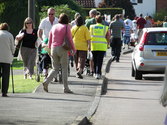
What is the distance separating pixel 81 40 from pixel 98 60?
71cm

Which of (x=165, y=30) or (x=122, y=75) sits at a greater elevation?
(x=165, y=30)

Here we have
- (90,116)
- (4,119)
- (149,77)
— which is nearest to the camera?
(4,119)

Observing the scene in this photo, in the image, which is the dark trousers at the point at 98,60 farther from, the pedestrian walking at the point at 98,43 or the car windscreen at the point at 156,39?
the car windscreen at the point at 156,39

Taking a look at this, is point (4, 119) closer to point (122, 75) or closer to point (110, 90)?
point (110, 90)

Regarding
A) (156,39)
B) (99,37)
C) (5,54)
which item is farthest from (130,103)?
(156,39)

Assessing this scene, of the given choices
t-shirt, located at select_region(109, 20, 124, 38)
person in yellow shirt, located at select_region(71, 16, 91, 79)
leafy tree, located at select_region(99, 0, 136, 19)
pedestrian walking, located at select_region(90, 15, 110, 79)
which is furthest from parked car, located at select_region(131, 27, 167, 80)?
leafy tree, located at select_region(99, 0, 136, 19)

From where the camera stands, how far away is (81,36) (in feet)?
65.6

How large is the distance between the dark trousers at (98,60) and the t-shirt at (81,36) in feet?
1.15

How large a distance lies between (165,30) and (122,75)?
2.68 meters

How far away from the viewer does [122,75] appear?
22.8 metres

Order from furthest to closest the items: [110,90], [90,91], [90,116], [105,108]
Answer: [110,90] < [90,91] < [105,108] < [90,116]

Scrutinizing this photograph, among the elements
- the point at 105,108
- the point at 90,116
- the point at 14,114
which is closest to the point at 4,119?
the point at 14,114

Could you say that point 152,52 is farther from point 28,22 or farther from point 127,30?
point 127,30

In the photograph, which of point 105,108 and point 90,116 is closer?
point 90,116
